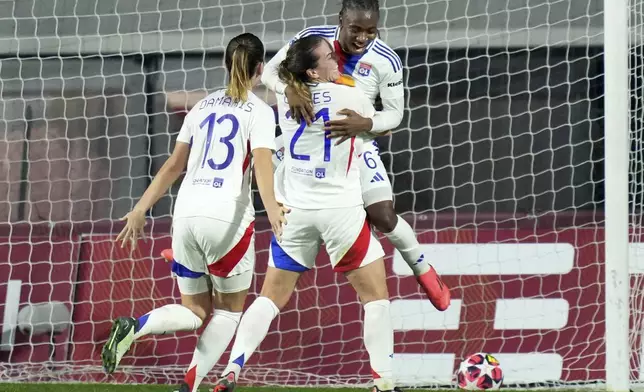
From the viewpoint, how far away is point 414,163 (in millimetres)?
7984

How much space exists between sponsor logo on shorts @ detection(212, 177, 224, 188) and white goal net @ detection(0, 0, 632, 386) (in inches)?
88.7

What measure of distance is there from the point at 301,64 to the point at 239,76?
1.17ft

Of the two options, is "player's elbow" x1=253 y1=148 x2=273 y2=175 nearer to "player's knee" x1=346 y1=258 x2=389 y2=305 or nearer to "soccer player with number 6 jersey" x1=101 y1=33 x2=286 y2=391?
"soccer player with number 6 jersey" x1=101 y1=33 x2=286 y2=391

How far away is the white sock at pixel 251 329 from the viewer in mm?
5199

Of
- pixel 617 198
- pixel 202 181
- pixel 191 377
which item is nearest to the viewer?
pixel 202 181

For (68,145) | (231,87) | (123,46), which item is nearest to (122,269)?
(68,145)

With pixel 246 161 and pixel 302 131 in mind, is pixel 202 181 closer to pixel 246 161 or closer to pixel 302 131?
pixel 246 161

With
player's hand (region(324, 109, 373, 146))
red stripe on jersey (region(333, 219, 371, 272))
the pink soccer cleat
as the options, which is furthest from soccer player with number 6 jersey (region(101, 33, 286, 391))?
the pink soccer cleat

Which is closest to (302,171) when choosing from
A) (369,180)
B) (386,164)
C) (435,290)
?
(369,180)

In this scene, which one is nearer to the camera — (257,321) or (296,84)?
(296,84)

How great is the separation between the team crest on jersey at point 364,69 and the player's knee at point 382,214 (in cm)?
67

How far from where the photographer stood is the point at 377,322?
528cm

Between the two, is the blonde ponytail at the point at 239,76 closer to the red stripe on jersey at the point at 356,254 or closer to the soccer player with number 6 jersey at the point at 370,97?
the soccer player with number 6 jersey at the point at 370,97

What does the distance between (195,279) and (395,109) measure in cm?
129
